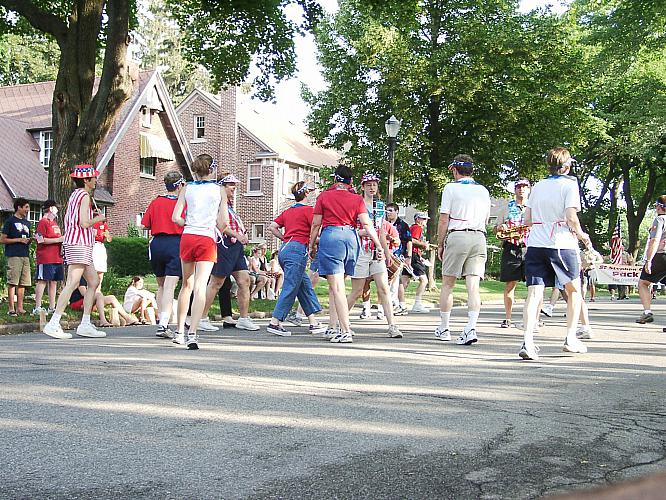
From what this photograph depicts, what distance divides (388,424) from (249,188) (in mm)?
46925

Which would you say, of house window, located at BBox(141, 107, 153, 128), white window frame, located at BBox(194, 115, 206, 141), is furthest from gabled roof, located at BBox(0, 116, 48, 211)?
white window frame, located at BBox(194, 115, 206, 141)

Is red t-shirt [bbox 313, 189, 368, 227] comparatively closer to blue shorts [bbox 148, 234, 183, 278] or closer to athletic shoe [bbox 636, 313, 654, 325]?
blue shorts [bbox 148, 234, 183, 278]

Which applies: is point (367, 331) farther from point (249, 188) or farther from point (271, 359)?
point (249, 188)

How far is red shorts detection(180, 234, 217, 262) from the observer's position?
360 inches

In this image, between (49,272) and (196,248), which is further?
(49,272)

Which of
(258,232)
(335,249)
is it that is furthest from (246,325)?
(258,232)

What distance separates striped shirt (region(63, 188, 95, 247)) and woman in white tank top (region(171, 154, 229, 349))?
6.58 feet

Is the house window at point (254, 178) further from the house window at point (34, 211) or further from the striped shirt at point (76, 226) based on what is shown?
the striped shirt at point (76, 226)

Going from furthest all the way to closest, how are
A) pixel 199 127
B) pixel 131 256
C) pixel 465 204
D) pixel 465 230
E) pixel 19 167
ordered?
1. pixel 199 127
2. pixel 19 167
3. pixel 131 256
4. pixel 465 230
5. pixel 465 204

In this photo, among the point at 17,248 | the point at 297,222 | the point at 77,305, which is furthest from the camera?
the point at 17,248

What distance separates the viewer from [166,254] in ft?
36.3

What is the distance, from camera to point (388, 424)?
501 cm

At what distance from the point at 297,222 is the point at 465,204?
2730mm

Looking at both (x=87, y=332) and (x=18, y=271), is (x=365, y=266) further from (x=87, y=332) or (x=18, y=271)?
(x=18, y=271)
